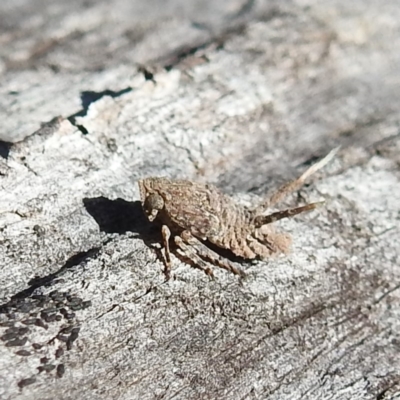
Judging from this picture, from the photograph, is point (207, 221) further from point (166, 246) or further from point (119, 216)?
point (119, 216)

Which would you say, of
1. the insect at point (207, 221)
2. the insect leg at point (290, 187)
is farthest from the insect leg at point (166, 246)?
the insect leg at point (290, 187)

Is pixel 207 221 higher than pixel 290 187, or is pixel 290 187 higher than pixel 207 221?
pixel 290 187

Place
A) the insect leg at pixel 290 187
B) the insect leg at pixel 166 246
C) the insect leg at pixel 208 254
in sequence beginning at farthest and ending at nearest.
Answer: the insect leg at pixel 290 187 < the insect leg at pixel 208 254 < the insect leg at pixel 166 246

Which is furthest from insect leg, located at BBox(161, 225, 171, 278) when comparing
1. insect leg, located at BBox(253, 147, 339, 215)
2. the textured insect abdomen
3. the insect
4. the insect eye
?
insect leg, located at BBox(253, 147, 339, 215)

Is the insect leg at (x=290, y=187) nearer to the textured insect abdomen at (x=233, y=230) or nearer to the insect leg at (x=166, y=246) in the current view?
the textured insect abdomen at (x=233, y=230)

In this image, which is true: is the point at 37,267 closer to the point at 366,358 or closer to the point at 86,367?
the point at 86,367

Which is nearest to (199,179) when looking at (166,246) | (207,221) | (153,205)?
(207,221)
